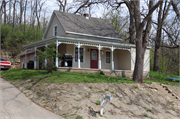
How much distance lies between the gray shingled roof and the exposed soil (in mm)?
9678

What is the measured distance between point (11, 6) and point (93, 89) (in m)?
32.4

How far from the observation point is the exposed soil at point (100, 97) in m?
7.57

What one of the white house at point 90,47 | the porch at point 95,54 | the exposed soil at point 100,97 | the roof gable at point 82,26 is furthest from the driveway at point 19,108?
the roof gable at point 82,26

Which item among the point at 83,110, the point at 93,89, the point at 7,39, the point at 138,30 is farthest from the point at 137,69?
the point at 7,39

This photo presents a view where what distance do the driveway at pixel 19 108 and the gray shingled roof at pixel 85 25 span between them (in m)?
10.7

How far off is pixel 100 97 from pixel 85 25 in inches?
535

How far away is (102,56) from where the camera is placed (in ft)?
65.0

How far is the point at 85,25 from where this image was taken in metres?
20.9

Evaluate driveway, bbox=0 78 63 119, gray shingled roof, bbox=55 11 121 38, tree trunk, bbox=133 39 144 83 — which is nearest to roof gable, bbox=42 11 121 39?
gray shingled roof, bbox=55 11 121 38

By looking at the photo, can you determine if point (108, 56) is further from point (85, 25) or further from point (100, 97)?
point (100, 97)

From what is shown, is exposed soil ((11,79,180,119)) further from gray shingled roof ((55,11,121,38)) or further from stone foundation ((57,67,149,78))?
gray shingled roof ((55,11,121,38))

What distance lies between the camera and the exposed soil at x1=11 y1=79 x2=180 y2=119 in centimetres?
757

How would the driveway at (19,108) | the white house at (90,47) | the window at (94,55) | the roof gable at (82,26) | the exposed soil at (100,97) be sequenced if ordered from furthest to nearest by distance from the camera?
the window at (94,55), the roof gable at (82,26), the white house at (90,47), the exposed soil at (100,97), the driveway at (19,108)

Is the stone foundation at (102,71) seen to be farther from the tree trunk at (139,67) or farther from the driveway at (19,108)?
the driveway at (19,108)
